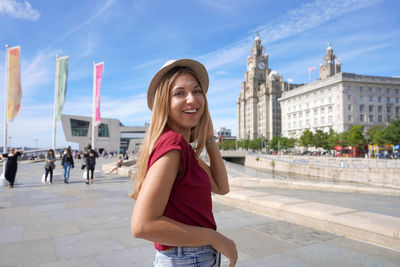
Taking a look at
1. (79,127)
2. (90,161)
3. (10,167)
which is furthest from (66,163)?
(79,127)

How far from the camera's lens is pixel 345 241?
13.5 ft

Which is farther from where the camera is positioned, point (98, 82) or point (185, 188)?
point (98, 82)

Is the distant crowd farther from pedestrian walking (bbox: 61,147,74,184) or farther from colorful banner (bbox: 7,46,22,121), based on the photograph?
colorful banner (bbox: 7,46,22,121)

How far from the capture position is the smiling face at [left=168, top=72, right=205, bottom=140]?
4.95 feet

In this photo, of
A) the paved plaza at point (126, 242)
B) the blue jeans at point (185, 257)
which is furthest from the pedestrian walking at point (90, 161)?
the blue jeans at point (185, 257)

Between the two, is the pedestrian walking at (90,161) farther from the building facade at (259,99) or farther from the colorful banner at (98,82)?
the building facade at (259,99)

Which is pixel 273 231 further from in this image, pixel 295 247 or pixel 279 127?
pixel 279 127

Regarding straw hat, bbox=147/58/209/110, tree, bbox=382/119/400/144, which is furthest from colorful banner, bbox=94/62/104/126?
tree, bbox=382/119/400/144

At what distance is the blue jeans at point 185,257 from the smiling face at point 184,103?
638 millimetres

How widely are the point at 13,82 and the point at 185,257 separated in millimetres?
17658

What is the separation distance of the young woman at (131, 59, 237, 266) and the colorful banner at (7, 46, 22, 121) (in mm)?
16868

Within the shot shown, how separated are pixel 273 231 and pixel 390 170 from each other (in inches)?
1124

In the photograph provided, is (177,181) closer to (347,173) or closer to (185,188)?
(185,188)

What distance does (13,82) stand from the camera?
50.0 ft
